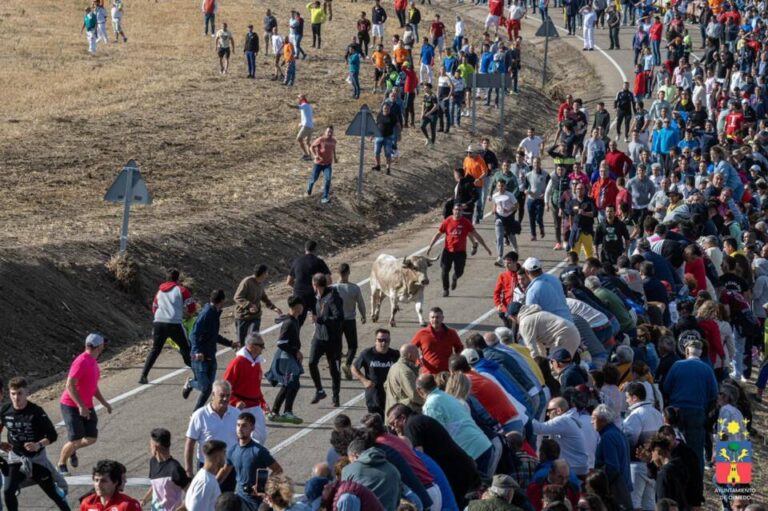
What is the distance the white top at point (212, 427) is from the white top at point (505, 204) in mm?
11920

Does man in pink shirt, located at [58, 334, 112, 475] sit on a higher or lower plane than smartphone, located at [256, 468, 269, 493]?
lower

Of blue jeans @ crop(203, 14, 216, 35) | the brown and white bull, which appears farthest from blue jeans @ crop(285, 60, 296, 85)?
the brown and white bull

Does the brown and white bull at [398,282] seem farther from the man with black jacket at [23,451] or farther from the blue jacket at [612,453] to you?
the man with black jacket at [23,451]

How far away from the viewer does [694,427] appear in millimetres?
15469

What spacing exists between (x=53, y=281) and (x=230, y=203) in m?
7.57

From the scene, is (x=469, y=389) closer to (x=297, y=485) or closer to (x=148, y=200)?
(x=297, y=485)

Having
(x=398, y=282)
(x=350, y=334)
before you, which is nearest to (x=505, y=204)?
(x=398, y=282)

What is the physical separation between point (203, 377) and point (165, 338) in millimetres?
1846

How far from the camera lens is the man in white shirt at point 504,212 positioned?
24.1 metres

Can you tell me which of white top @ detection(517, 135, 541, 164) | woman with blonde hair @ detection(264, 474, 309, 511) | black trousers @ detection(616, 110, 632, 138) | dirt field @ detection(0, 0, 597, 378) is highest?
woman with blonde hair @ detection(264, 474, 309, 511)

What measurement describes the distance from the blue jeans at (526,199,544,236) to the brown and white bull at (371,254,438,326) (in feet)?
18.4

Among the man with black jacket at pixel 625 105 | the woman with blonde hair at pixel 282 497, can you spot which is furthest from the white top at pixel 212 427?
the man with black jacket at pixel 625 105

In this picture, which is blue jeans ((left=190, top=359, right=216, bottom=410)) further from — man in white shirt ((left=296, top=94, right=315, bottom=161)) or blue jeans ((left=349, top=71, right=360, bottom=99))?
blue jeans ((left=349, top=71, right=360, bottom=99))

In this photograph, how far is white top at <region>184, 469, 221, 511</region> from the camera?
10734 millimetres
